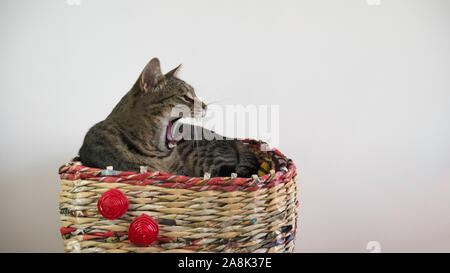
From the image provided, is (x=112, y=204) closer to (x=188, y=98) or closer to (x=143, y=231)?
(x=143, y=231)

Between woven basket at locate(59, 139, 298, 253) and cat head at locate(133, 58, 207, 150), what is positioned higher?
cat head at locate(133, 58, 207, 150)

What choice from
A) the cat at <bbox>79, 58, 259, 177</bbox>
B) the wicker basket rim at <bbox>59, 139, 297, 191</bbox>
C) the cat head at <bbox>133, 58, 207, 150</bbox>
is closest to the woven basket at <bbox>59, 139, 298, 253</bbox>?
the wicker basket rim at <bbox>59, 139, 297, 191</bbox>

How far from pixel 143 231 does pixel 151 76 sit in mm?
470

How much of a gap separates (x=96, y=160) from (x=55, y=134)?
1.69 feet

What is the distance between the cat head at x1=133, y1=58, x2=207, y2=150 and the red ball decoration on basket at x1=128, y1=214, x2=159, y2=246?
33 centimetres

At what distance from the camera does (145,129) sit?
96 cm

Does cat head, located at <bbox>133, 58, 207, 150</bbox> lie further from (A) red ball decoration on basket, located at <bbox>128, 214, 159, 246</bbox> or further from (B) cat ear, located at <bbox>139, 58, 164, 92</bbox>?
(A) red ball decoration on basket, located at <bbox>128, 214, 159, 246</bbox>

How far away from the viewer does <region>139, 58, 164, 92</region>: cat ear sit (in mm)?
931

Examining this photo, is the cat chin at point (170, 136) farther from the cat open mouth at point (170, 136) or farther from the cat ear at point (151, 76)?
the cat ear at point (151, 76)

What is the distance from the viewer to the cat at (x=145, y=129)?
0.89 meters

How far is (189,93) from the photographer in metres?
1.04

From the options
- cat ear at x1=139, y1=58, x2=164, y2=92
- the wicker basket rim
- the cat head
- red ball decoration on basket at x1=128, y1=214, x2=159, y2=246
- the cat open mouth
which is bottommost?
red ball decoration on basket at x1=128, y1=214, x2=159, y2=246

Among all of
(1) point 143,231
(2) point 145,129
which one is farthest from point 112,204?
(2) point 145,129
